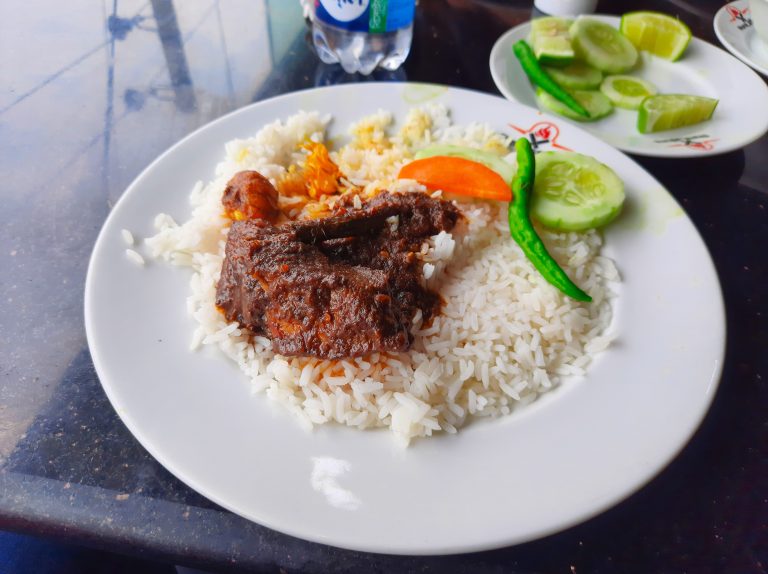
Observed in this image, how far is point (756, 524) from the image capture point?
1667 millimetres

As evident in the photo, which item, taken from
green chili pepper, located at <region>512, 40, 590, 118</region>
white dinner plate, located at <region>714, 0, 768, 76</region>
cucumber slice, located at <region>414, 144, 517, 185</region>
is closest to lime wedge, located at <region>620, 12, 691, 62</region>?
white dinner plate, located at <region>714, 0, 768, 76</region>

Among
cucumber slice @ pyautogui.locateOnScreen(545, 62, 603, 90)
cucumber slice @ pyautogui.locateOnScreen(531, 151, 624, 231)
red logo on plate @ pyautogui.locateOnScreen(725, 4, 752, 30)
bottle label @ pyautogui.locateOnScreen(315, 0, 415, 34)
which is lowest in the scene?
cucumber slice @ pyautogui.locateOnScreen(545, 62, 603, 90)

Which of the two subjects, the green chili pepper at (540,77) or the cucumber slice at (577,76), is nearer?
the green chili pepper at (540,77)

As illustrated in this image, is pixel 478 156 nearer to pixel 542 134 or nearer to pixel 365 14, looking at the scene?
pixel 542 134

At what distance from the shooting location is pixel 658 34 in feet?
11.1

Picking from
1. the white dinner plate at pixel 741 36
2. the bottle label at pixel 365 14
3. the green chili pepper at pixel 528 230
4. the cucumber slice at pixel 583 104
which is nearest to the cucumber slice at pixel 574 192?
the green chili pepper at pixel 528 230

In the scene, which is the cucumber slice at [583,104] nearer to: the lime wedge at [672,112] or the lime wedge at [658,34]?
the lime wedge at [672,112]

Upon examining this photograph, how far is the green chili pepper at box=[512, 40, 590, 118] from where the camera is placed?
9.89ft

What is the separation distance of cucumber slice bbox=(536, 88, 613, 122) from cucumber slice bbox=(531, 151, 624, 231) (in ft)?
2.51

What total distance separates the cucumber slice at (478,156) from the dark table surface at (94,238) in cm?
97

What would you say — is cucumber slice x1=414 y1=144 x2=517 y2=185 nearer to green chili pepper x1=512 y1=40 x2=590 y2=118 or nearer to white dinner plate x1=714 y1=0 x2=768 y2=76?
green chili pepper x1=512 y1=40 x2=590 y2=118

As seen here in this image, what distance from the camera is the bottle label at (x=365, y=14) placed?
2947mm

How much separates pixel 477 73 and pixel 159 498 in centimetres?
291

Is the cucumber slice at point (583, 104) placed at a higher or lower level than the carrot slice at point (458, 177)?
lower
